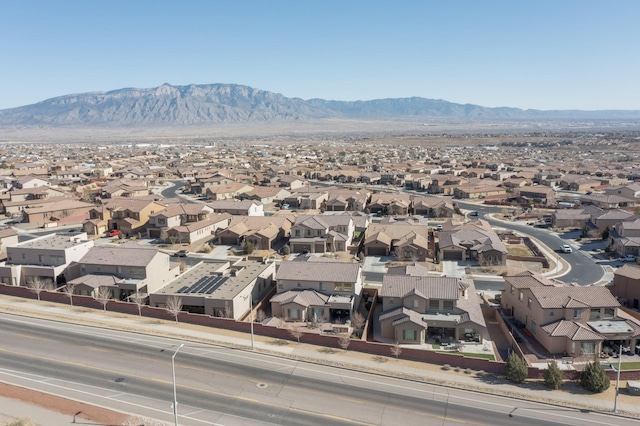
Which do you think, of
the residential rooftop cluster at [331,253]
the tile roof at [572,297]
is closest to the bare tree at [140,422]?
the residential rooftop cluster at [331,253]

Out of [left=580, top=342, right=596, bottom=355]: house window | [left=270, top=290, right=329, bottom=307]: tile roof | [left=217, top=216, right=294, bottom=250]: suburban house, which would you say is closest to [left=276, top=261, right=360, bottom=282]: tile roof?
[left=270, top=290, right=329, bottom=307]: tile roof

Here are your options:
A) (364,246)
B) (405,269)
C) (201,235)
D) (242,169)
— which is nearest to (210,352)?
(405,269)

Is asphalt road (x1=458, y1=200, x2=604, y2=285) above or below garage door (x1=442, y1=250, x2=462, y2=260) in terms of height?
below

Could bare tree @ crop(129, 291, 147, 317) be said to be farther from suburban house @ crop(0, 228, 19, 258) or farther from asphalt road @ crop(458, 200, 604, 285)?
asphalt road @ crop(458, 200, 604, 285)

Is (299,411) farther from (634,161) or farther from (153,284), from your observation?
(634,161)

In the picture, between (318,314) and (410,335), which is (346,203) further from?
(410,335)

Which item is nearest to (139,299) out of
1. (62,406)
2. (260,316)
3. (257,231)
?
(260,316)
